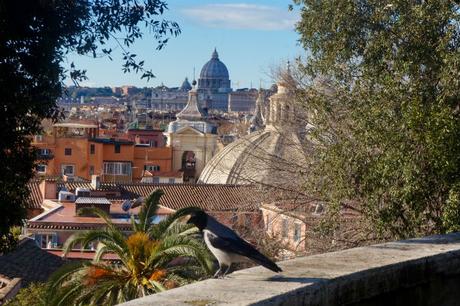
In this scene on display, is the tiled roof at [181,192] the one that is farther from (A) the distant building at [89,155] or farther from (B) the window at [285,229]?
(B) the window at [285,229]

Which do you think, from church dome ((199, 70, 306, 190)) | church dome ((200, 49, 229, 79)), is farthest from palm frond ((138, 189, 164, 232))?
church dome ((200, 49, 229, 79))

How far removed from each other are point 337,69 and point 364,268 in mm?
8360

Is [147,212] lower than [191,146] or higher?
higher

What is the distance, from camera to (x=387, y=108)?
405 inches

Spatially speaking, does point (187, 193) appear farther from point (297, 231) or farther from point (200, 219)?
point (200, 219)

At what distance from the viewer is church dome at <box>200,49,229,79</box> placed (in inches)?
7345

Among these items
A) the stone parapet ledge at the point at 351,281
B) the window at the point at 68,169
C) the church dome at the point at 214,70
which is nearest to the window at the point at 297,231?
the stone parapet ledge at the point at 351,281

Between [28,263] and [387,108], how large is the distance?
42.4 ft

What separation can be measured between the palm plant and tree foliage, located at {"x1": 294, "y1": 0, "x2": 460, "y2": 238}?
6.64 ft

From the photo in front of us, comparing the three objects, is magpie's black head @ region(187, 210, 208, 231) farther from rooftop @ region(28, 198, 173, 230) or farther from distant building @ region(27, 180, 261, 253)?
rooftop @ region(28, 198, 173, 230)

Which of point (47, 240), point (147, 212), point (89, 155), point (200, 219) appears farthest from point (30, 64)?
point (89, 155)

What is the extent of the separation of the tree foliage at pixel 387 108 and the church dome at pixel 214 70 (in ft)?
567

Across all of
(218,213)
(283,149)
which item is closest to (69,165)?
(218,213)

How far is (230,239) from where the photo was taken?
12.6 feet
